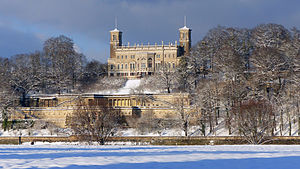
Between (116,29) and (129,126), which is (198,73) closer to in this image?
(129,126)

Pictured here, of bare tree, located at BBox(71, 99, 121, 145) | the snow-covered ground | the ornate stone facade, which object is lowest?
the snow-covered ground

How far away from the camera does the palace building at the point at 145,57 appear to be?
317 feet

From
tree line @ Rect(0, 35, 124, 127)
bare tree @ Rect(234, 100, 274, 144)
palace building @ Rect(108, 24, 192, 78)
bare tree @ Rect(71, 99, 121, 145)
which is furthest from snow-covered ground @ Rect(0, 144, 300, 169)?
palace building @ Rect(108, 24, 192, 78)

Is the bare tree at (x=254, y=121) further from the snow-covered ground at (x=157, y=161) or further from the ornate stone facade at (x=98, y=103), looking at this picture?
the snow-covered ground at (x=157, y=161)

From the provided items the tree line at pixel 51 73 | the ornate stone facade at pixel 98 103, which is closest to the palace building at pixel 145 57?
the tree line at pixel 51 73

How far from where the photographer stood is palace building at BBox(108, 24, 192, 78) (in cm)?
9675

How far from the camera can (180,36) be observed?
3981 inches

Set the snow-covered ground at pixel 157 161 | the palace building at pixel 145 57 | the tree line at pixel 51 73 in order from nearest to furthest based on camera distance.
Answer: the snow-covered ground at pixel 157 161
the tree line at pixel 51 73
the palace building at pixel 145 57

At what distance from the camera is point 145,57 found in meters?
97.1

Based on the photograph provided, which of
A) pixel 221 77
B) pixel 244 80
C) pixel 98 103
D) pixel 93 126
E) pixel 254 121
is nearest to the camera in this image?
pixel 254 121

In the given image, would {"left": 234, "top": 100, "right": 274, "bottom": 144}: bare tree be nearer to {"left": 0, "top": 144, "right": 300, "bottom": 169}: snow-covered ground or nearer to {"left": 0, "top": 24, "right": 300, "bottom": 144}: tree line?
{"left": 0, "top": 24, "right": 300, "bottom": 144}: tree line

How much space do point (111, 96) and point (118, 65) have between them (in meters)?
25.9

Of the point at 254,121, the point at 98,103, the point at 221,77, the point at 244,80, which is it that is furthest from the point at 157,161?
the point at 221,77

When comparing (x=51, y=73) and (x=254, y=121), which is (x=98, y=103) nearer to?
(x=51, y=73)
